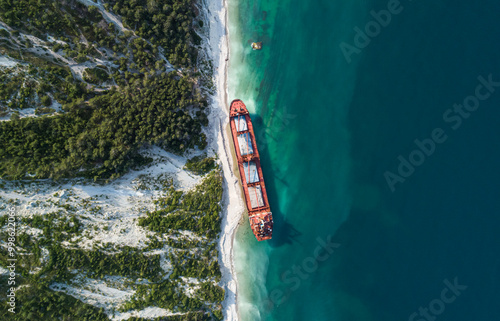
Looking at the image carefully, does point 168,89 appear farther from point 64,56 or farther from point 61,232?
point 61,232

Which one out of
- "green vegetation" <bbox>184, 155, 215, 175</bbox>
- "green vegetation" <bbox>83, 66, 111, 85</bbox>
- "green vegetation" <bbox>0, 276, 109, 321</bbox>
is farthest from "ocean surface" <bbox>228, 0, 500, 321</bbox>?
"green vegetation" <bbox>0, 276, 109, 321</bbox>

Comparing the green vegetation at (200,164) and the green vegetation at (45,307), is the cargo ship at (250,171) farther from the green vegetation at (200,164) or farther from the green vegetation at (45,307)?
the green vegetation at (45,307)

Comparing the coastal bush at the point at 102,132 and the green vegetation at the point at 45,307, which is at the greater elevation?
the coastal bush at the point at 102,132

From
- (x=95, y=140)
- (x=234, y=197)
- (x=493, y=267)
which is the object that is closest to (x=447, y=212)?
(x=493, y=267)
